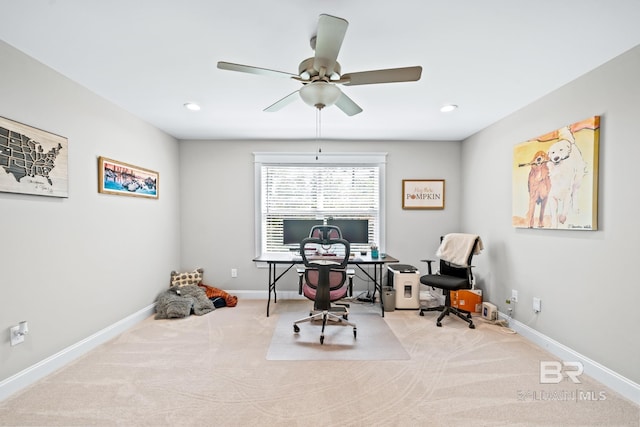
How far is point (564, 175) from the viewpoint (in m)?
2.49

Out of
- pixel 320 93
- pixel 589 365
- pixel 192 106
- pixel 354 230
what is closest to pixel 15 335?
pixel 192 106

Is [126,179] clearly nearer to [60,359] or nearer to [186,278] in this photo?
[186,278]

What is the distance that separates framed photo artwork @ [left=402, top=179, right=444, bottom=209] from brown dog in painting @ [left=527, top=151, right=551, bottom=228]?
151 cm

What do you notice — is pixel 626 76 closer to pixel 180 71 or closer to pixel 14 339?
pixel 180 71

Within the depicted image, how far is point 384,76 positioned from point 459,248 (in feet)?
8.15

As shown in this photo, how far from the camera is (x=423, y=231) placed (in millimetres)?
4402

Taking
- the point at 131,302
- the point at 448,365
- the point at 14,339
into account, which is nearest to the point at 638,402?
the point at 448,365

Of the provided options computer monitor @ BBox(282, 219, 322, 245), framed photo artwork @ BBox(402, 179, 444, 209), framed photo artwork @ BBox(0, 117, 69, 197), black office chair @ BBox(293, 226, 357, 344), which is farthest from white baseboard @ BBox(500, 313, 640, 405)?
framed photo artwork @ BBox(0, 117, 69, 197)

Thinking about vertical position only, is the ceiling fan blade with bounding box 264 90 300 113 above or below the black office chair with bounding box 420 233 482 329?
above

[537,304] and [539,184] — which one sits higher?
[539,184]

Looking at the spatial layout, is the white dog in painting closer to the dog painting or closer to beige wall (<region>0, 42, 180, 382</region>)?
the dog painting

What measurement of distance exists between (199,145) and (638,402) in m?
5.16

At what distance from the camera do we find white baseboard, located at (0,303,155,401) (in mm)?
1989

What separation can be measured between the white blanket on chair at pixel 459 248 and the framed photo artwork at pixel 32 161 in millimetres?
3979
